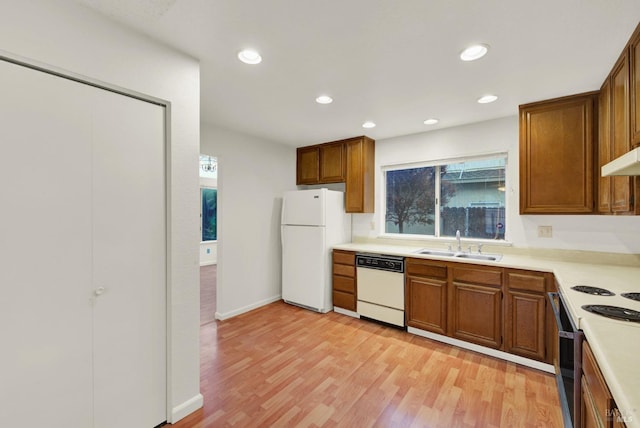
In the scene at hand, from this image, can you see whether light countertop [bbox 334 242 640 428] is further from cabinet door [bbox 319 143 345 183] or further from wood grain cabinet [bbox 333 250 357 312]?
cabinet door [bbox 319 143 345 183]

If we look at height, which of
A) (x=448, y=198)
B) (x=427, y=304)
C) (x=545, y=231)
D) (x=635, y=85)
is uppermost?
(x=635, y=85)

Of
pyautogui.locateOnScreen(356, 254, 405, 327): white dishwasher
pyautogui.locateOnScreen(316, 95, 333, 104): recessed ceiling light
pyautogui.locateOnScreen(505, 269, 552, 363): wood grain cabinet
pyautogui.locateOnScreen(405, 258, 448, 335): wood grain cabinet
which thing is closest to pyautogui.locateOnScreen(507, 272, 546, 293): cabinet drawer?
pyautogui.locateOnScreen(505, 269, 552, 363): wood grain cabinet

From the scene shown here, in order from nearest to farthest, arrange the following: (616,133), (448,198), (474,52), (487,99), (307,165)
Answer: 1. (474,52)
2. (616,133)
3. (487,99)
4. (448,198)
5. (307,165)

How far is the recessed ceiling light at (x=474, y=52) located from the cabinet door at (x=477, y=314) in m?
1.98

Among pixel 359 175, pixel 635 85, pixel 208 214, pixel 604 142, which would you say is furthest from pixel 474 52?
pixel 208 214

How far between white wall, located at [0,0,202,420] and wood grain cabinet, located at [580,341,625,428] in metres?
2.03

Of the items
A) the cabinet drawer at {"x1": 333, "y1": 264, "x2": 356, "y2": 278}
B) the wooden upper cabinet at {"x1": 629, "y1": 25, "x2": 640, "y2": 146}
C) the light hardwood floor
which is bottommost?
the light hardwood floor

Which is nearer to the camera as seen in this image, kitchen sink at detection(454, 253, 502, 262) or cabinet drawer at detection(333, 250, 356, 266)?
kitchen sink at detection(454, 253, 502, 262)

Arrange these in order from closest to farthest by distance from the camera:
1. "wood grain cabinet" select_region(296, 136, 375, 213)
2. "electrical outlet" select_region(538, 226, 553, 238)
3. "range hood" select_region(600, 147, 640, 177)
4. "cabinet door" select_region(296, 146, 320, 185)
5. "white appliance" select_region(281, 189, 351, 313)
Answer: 1. "range hood" select_region(600, 147, 640, 177)
2. "electrical outlet" select_region(538, 226, 553, 238)
3. "white appliance" select_region(281, 189, 351, 313)
4. "wood grain cabinet" select_region(296, 136, 375, 213)
5. "cabinet door" select_region(296, 146, 320, 185)

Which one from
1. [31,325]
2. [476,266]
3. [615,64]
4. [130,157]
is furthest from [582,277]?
[31,325]

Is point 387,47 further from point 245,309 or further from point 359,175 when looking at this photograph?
point 245,309

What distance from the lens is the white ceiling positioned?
140 cm

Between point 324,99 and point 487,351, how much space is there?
2.83 metres

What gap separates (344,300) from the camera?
11.9ft
